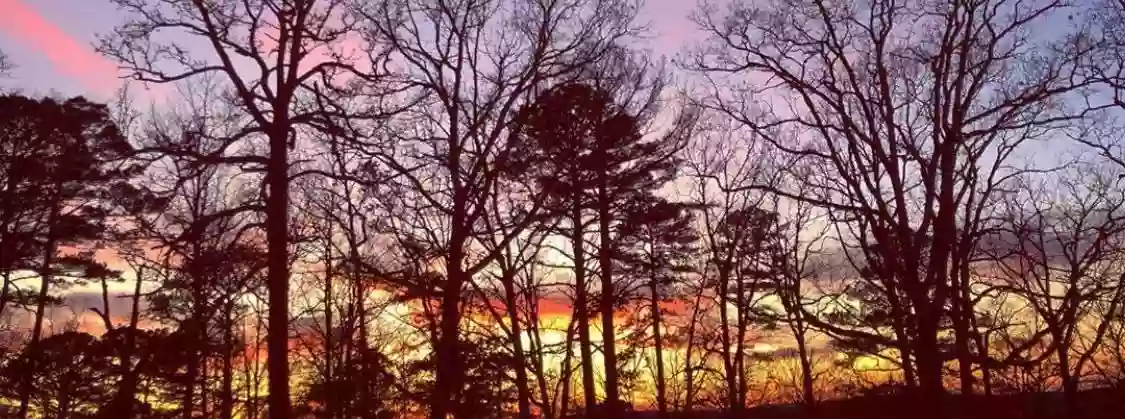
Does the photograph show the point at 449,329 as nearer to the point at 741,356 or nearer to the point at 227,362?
the point at 227,362

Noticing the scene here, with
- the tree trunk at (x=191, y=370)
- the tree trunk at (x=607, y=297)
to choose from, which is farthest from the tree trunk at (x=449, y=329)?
the tree trunk at (x=191, y=370)

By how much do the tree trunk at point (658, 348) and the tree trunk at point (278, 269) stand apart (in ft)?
39.8

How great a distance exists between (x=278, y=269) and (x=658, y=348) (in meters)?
16.7

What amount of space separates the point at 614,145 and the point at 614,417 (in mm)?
6073

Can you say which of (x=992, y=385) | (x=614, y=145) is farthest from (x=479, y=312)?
(x=992, y=385)

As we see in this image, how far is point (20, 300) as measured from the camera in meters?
20.1

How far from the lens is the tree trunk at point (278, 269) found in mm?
10547

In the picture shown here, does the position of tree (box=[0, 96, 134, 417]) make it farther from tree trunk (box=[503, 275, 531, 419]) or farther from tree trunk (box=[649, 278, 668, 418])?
tree trunk (box=[649, 278, 668, 418])

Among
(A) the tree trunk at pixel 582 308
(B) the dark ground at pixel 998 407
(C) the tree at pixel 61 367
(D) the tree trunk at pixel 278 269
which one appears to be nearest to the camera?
(D) the tree trunk at pixel 278 269

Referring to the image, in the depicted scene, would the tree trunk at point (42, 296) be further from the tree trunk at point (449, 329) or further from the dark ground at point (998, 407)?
the dark ground at point (998, 407)

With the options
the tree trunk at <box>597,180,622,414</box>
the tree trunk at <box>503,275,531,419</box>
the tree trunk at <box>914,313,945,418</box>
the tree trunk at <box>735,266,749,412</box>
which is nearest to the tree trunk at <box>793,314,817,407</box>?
the tree trunk at <box>735,266,749,412</box>

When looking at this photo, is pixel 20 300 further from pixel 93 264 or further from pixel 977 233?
pixel 977 233

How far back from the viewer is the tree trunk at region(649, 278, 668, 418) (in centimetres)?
2304

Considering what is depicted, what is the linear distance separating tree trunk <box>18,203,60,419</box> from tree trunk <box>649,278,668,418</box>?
14066 mm
